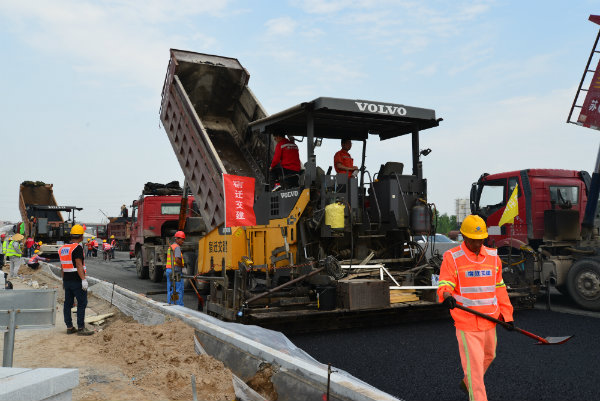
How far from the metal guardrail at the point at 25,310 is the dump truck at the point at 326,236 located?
241 cm

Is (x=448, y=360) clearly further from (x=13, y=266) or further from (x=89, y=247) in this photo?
(x=89, y=247)

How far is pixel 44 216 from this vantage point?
25438 mm

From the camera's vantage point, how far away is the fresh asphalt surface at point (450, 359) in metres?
4.36

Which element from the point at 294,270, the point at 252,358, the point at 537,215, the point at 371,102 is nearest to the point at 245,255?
the point at 294,270

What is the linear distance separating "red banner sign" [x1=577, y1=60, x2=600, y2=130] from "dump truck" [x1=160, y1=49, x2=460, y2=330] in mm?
4492

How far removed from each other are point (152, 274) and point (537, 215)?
974 centimetres

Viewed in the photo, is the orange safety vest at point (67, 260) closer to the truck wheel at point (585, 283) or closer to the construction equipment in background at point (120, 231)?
the truck wheel at point (585, 283)

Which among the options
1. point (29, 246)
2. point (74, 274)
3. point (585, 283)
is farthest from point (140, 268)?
point (585, 283)

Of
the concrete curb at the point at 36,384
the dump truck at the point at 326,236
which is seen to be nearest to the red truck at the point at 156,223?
the dump truck at the point at 326,236

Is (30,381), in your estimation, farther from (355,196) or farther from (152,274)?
(152,274)

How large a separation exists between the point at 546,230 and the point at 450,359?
5.37 metres

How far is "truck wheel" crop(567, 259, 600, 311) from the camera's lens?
28.1 feet

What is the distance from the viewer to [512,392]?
4.29 meters

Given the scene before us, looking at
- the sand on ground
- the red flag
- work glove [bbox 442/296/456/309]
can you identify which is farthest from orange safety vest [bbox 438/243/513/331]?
the red flag
